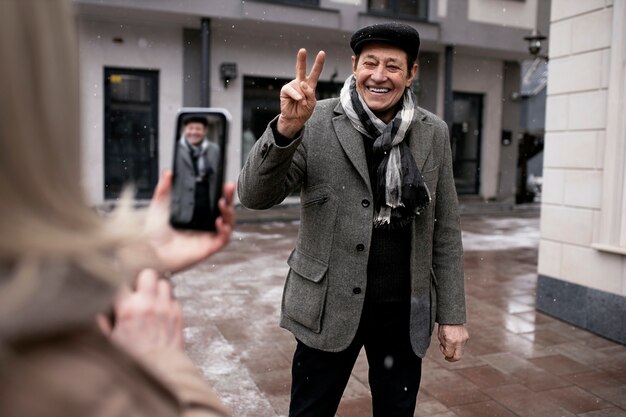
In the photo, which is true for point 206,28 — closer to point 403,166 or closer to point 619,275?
point 619,275

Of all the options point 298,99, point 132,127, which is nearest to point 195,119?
point 298,99

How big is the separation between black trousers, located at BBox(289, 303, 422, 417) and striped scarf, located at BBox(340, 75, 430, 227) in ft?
1.28

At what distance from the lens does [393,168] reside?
246cm

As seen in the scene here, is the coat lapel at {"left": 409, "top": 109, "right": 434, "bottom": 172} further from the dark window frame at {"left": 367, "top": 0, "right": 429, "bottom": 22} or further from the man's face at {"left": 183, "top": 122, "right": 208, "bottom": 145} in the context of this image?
the dark window frame at {"left": 367, "top": 0, "right": 429, "bottom": 22}

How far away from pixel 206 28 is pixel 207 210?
13117 mm

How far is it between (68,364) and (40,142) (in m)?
0.26

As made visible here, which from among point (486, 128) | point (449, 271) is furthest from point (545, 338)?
point (486, 128)

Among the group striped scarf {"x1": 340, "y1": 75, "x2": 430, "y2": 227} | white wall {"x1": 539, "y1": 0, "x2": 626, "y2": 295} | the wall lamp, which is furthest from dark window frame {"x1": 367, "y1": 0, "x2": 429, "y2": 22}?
striped scarf {"x1": 340, "y1": 75, "x2": 430, "y2": 227}

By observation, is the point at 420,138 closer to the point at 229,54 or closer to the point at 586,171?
the point at 586,171

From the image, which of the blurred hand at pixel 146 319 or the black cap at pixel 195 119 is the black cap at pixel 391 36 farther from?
the blurred hand at pixel 146 319

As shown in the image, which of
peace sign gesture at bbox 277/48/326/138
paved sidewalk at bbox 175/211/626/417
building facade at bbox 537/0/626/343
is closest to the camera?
peace sign gesture at bbox 277/48/326/138

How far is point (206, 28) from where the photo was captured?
13555 mm

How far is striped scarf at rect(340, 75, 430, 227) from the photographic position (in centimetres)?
243

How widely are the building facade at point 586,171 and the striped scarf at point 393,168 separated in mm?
3635
